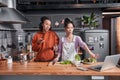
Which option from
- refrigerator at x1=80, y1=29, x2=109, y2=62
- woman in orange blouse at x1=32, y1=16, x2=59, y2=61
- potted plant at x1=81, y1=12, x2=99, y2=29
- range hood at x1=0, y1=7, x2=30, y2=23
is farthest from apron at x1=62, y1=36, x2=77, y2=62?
potted plant at x1=81, y1=12, x2=99, y2=29

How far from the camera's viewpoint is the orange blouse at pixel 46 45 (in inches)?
144

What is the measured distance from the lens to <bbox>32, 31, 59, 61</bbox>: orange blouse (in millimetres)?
3652

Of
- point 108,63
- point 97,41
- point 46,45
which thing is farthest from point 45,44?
point 97,41

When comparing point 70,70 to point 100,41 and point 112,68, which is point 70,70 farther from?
point 100,41

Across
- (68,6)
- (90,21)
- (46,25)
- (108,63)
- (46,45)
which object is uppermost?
(68,6)

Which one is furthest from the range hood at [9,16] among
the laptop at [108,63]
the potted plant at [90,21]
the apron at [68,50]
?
the potted plant at [90,21]

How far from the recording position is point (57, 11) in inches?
228

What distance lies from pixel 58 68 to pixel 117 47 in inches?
174

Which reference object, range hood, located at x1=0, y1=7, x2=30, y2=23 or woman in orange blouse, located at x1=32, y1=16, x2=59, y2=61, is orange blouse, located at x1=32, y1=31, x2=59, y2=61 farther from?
range hood, located at x1=0, y1=7, x2=30, y2=23

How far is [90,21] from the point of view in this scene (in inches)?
218

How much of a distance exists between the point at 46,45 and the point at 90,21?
219 centimetres

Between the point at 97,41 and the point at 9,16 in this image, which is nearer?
the point at 9,16

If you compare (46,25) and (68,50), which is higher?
(46,25)

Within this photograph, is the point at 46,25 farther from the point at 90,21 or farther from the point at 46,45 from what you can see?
the point at 90,21
